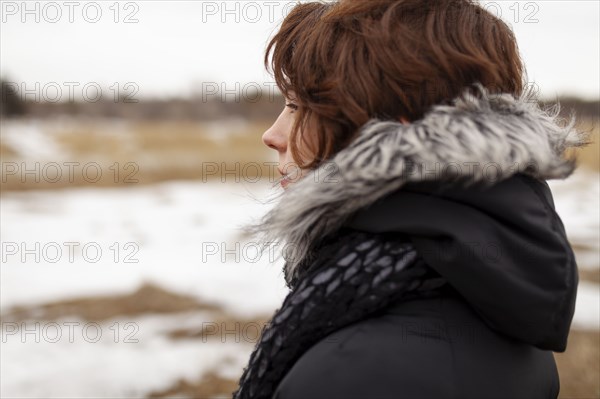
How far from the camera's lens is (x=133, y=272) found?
7.10 meters

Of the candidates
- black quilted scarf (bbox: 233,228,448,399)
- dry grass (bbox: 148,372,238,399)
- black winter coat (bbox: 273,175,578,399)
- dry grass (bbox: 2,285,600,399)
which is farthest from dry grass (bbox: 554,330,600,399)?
black quilted scarf (bbox: 233,228,448,399)

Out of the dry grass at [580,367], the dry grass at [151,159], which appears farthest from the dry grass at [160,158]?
the dry grass at [580,367]

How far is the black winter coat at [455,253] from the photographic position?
1.01m

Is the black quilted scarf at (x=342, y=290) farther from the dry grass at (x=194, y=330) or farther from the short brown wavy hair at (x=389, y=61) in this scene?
the dry grass at (x=194, y=330)

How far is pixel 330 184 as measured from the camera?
3.70 ft

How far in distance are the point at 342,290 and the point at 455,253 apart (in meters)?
0.21

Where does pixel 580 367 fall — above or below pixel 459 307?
below

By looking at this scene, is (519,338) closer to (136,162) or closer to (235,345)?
(235,345)

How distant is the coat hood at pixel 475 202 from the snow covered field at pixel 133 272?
64 centimetres

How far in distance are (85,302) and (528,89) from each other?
5.58 metres

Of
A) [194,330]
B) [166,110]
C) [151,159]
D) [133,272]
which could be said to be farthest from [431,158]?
[166,110]

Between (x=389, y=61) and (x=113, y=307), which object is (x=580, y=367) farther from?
(x=113, y=307)

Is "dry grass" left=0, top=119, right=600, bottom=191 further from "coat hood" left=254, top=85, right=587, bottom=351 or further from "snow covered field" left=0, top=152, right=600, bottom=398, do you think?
Result: "coat hood" left=254, top=85, right=587, bottom=351

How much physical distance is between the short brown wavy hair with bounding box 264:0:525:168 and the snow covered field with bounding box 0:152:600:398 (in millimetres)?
522
